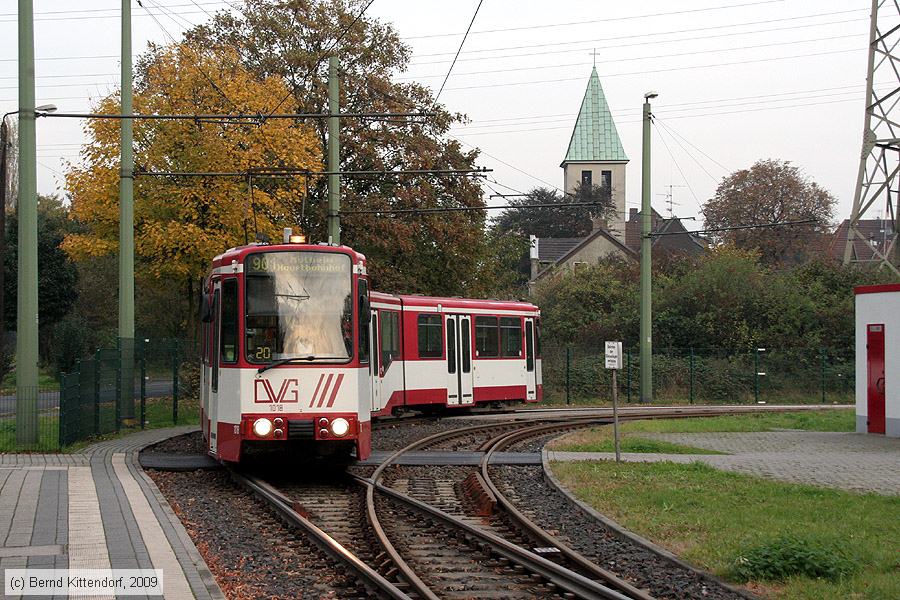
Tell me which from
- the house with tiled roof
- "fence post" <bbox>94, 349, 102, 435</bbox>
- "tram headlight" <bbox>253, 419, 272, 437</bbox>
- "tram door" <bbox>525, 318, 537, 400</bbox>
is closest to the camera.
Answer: "tram headlight" <bbox>253, 419, 272, 437</bbox>

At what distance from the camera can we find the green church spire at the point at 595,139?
4163 inches

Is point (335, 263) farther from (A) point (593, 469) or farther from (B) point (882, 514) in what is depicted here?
(B) point (882, 514)

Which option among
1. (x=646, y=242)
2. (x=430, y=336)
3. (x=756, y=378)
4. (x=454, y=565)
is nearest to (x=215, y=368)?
(x=454, y=565)

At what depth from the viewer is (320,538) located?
1068 cm

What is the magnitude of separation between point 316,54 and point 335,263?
27926mm

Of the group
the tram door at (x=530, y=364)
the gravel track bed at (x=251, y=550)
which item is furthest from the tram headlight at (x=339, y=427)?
the tram door at (x=530, y=364)

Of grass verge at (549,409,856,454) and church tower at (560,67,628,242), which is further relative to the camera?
church tower at (560,67,628,242)

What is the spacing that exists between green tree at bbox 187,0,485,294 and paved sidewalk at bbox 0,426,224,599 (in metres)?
24.1

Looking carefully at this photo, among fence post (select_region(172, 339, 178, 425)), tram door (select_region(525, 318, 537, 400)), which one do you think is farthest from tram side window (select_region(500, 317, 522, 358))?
fence post (select_region(172, 339, 178, 425))

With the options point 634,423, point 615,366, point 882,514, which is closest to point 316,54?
point 634,423

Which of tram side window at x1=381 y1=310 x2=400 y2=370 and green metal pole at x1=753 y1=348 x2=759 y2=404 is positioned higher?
tram side window at x1=381 y1=310 x2=400 y2=370

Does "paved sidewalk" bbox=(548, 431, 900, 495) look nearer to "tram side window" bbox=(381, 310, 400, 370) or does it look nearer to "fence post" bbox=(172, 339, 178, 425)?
"tram side window" bbox=(381, 310, 400, 370)

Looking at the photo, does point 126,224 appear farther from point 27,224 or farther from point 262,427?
point 262,427

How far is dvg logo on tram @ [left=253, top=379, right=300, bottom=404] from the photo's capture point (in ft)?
48.7
